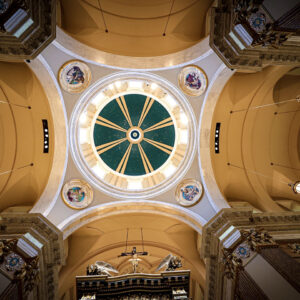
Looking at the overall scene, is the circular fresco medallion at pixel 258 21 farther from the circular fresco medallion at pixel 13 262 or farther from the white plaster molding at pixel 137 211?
the circular fresco medallion at pixel 13 262

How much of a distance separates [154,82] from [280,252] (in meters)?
8.51

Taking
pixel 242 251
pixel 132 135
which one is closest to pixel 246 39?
pixel 242 251

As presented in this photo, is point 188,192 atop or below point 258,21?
below

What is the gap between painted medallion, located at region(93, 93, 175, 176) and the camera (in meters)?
13.6

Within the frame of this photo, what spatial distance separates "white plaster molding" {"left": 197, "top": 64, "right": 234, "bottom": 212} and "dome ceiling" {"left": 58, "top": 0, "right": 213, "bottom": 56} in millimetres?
2084

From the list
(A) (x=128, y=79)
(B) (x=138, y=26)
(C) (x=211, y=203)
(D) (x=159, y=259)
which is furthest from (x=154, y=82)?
(D) (x=159, y=259)

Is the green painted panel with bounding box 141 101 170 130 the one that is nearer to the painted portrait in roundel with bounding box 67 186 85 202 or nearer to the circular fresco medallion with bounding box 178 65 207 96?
the circular fresco medallion with bounding box 178 65 207 96

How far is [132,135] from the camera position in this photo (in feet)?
46.8

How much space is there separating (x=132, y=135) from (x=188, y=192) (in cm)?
518

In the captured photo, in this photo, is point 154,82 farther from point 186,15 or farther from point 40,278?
point 40,278

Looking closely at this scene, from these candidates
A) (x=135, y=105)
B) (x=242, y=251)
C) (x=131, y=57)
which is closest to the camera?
(x=242, y=251)

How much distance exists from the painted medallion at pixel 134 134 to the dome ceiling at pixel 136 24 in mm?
3780

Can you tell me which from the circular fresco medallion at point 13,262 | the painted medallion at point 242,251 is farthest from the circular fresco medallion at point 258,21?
the circular fresco medallion at point 13,262

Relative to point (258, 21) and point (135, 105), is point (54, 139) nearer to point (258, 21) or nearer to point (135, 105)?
point (135, 105)
